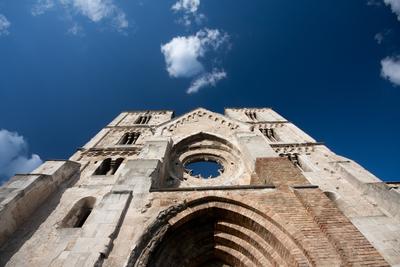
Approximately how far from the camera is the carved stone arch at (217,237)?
519cm

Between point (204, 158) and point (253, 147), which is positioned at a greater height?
point (204, 158)

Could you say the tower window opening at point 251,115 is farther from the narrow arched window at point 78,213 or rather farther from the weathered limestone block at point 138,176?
the narrow arched window at point 78,213

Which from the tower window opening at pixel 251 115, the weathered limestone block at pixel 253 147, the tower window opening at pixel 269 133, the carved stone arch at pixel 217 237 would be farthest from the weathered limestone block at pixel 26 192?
the tower window opening at pixel 251 115

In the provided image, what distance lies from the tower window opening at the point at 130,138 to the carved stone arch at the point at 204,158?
4209mm

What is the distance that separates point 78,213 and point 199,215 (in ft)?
14.6

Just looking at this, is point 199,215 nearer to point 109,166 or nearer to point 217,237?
point 217,237

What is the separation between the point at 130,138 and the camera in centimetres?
1430

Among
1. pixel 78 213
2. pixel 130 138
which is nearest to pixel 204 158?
pixel 78 213

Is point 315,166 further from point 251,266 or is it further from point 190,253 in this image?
point 190,253

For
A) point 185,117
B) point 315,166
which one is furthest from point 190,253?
point 185,117

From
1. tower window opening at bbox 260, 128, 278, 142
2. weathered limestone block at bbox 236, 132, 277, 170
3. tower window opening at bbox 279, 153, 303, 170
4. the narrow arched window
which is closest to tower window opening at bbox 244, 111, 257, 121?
tower window opening at bbox 260, 128, 278, 142

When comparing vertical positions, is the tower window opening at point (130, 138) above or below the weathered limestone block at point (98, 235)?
above

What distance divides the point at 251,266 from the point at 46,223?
622 cm

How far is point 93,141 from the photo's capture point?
1260 cm
